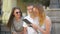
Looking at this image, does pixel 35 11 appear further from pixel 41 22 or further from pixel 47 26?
pixel 47 26

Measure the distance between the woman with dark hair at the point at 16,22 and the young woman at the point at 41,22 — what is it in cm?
25

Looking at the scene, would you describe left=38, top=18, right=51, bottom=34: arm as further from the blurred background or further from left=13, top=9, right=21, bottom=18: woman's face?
left=13, top=9, right=21, bottom=18: woman's face

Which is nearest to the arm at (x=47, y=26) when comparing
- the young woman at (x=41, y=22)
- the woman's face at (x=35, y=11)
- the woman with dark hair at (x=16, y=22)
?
the young woman at (x=41, y=22)

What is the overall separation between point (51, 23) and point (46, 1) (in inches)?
15.8

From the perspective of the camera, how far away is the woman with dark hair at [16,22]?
509 cm

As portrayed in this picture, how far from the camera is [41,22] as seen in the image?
503cm

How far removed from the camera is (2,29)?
201 inches

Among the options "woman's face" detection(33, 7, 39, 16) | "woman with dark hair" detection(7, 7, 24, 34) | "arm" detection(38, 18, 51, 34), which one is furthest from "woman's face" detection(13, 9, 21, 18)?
"arm" detection(38, 18, 51, 34)

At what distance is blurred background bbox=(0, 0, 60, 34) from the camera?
4.99 meters

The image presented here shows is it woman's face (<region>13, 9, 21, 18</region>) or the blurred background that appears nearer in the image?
the blurred background

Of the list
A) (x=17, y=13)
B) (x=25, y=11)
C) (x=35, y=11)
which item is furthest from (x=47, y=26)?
(x=17, y=13)

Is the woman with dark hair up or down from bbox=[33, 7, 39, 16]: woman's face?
down

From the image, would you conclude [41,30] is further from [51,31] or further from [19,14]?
[19,14]

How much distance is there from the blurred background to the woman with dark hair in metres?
0.07
